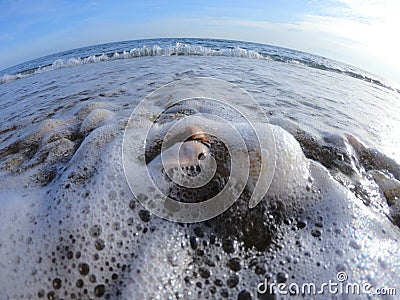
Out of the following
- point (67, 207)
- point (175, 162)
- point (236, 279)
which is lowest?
point (236, 279)

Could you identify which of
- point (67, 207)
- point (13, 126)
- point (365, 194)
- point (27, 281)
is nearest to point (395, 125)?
point (365, 194)

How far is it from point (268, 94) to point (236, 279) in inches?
143

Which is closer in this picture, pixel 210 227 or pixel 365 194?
pixel 210 227

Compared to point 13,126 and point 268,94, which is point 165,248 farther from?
point 268,94

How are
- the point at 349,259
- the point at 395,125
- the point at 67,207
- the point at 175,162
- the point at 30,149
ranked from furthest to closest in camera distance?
the point at 395,125
the point at 30,149
the point at 175,162
the point at 67,207
the point at 349,259

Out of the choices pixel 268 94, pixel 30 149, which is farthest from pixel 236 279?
pixel 268 94

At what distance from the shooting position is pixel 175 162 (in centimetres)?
176

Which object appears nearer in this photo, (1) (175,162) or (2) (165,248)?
(2) (165,248)

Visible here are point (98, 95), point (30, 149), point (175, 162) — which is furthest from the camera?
point (98, 95)

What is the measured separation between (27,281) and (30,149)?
1529 millimetres

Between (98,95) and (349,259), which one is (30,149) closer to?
(98,95)

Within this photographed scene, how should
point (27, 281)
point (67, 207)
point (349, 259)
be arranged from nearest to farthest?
1. point (27, 281)
2. point (349, 259)
3. point (67, 207)

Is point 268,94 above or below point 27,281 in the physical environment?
above

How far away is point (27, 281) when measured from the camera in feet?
4.53
